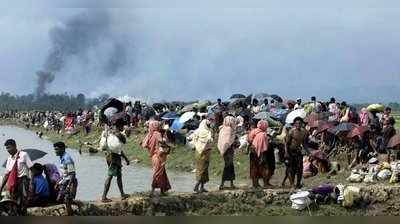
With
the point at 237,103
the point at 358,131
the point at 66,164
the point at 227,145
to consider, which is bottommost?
the point at 66,164

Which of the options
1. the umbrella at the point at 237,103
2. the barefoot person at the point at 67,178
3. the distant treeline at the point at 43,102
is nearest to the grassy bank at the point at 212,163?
the umbrella at the point at 237,103

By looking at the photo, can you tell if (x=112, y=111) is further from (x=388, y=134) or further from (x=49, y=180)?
(x=49, y=180)

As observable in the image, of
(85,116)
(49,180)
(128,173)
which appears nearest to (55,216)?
(49,180)

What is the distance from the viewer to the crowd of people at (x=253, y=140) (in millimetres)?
12320

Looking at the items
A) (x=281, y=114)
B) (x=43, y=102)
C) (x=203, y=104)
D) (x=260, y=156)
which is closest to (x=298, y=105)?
(x=281, y=114)

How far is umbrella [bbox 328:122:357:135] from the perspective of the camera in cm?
1950

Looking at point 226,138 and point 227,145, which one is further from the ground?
point 226,138

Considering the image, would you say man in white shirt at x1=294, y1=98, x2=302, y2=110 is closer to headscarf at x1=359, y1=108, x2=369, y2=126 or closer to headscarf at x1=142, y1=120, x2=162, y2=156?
headscarf at x1=359, y1=108, x2=369, y2=126

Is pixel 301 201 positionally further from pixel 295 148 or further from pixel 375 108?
pixel 375 108

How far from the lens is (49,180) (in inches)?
482

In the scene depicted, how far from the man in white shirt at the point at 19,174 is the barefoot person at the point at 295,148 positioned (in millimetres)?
5641

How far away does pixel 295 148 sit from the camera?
14578 mm

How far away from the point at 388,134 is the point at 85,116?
2744cm

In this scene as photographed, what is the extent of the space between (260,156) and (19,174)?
536 centimetres
